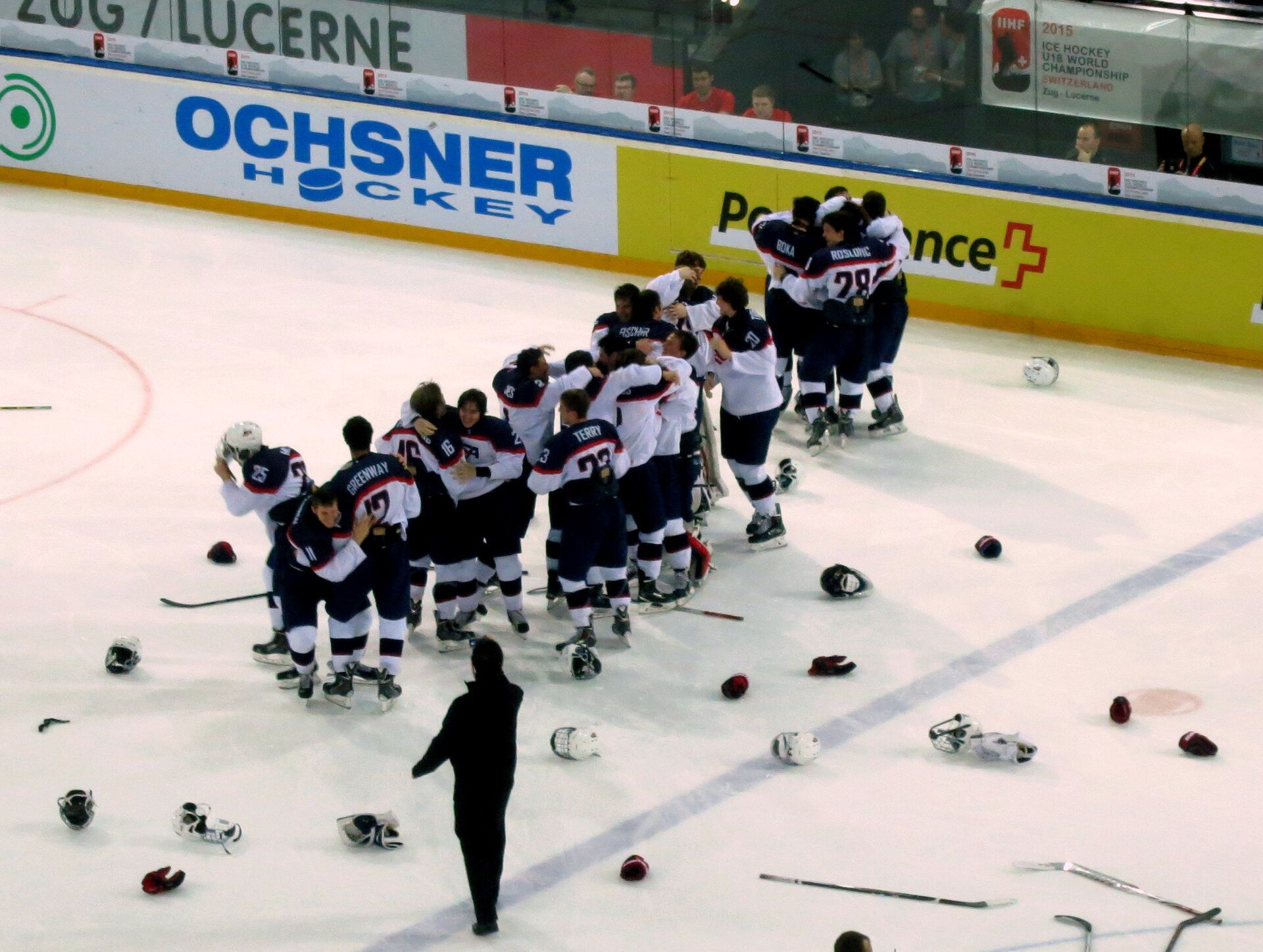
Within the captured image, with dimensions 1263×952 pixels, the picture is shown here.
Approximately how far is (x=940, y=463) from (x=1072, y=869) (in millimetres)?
4427

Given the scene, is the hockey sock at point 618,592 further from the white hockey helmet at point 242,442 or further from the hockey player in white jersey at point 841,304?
the hockey player in white jersey at point 841,304

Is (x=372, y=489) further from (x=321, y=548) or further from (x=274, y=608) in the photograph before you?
(x=274, y=608)

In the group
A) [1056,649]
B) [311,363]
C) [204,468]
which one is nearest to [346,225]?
[311,363]

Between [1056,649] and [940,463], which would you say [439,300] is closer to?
[940,463]

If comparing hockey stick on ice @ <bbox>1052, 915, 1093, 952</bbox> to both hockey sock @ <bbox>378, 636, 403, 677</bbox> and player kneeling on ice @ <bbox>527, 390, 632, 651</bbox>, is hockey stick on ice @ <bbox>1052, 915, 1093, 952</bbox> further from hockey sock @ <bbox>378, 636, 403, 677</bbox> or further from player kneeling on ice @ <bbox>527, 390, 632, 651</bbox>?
hockey sock @ <bbox>378, 636, 403, 677</bbox>

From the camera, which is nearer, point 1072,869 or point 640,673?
point 1072,869

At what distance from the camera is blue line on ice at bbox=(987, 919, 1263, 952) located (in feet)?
21.2

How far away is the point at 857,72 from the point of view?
13453mm

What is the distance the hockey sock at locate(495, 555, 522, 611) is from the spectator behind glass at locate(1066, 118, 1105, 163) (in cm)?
588

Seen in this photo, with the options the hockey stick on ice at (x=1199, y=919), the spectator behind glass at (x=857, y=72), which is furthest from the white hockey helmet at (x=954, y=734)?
the spectator behind glass at (x=857, y=72)

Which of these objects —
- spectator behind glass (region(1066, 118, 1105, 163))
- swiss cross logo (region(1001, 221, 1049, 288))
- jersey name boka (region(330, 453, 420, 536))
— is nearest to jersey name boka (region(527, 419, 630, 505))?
jersey name boka (region(330, 453, 420, 536))

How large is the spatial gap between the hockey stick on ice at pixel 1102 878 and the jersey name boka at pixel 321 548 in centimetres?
290

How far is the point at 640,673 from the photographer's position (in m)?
8.53

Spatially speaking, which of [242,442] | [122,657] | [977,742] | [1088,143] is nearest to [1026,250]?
[1088,143]
